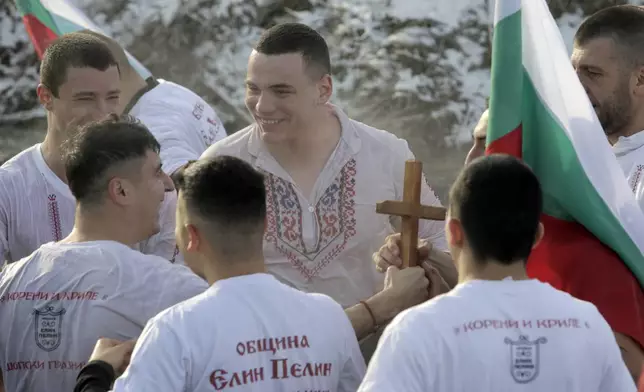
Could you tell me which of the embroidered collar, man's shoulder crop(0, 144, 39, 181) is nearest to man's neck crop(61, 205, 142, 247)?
man's shoulder crop(0, 144, 39, 181)

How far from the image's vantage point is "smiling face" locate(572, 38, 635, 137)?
475 cm

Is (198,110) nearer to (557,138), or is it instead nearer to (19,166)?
(19,166)

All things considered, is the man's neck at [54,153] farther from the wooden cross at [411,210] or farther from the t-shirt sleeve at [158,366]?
the t-shirt sleeve at [158,366]

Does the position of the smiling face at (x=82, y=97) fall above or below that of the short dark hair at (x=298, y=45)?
below

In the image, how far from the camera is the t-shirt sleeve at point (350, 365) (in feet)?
11.2

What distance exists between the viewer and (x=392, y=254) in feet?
13.9

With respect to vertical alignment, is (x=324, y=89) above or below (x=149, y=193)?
above

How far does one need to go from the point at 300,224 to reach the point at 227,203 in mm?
1309

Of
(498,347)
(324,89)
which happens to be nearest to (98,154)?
(324,89)

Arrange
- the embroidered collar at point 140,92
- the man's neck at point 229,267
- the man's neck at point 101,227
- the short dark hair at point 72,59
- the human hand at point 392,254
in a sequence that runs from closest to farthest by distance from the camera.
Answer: the man's neck at point 229,267 < the man's neck at point 101,227 < the human hand at point 392,254 < the short dark hair at point 72,59 < the embroidered collar at point 140,92

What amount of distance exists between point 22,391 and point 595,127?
73.6 inches

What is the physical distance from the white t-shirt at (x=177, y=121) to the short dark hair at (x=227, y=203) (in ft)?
6.96

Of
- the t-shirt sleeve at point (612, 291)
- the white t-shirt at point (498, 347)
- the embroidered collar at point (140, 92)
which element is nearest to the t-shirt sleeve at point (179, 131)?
the embroidered collar at point (140, 92)

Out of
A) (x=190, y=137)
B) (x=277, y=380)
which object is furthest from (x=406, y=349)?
(x=190, y=137)
